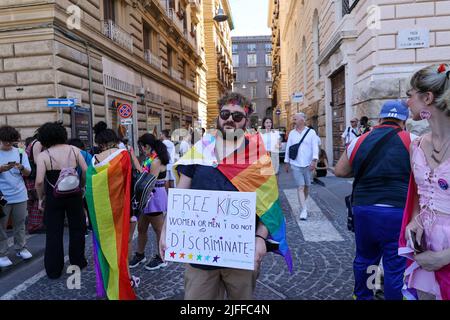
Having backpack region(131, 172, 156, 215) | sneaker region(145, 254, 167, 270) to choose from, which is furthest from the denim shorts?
backpack region(131, 172, 156, 215)

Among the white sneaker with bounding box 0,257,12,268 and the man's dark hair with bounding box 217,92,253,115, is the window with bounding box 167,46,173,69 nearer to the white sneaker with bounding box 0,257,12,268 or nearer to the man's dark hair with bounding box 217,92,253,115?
the white sneaker with bounding box 0,257,12,268

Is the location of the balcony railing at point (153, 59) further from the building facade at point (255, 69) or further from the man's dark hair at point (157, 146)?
the building facade at point (255, 69)

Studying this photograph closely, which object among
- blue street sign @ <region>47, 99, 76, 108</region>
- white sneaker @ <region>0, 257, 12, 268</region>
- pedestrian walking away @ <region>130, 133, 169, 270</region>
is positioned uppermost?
blue street sign @ <region>47, 99, 76, 108</region>

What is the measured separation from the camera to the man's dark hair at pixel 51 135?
450 cm

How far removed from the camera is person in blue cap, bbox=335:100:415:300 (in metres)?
2.91

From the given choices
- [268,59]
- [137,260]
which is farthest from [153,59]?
[268,59]

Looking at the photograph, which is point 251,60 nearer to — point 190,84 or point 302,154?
point 190,84

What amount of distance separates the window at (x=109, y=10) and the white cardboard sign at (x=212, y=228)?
43.6 feet

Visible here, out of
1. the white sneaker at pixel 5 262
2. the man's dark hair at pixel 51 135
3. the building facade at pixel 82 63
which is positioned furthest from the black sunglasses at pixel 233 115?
the building facade at pixel 82 63

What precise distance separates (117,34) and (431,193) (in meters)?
14.3

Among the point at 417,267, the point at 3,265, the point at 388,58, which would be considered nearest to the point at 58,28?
the point at 3,265

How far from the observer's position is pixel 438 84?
75.8 inches

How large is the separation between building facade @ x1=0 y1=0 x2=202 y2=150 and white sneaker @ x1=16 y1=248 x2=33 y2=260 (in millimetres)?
5548
